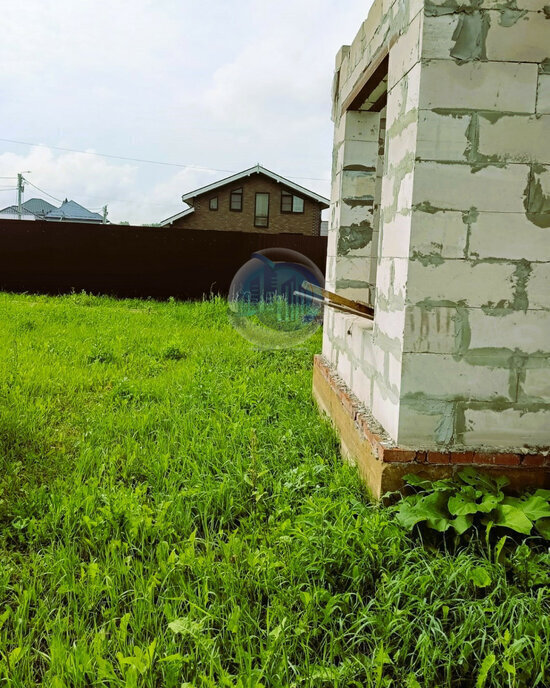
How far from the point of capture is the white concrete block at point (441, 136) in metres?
2.69

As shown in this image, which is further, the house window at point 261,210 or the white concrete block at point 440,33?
the house window at point 261,210

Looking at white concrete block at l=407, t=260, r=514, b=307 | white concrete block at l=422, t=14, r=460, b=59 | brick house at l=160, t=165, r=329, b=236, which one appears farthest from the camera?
brick house at l=160, t=165, r=329, b=236

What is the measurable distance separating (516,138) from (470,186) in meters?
0.29

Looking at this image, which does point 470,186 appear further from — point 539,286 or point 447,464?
point 447,464

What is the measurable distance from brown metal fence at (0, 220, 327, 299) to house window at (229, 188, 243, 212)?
15768 mm

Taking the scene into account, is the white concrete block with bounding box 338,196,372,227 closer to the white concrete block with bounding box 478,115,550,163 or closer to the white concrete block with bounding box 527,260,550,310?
the white concrete block with bounding box 478,115,550,163

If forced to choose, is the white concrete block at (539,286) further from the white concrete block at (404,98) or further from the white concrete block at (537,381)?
the white concrete block at (404,98)

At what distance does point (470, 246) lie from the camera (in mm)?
2732

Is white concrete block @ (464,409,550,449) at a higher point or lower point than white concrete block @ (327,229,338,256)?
lower

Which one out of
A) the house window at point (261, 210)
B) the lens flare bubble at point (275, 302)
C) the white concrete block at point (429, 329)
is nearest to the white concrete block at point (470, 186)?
the white concrete block at point (429, 329)

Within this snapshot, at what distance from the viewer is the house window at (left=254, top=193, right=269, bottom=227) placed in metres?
29.1

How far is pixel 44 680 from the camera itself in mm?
1950

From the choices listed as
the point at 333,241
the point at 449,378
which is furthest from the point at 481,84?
the point at 333,241

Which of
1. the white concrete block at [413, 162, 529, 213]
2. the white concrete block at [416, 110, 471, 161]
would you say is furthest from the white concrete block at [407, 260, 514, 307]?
the white concrete block at [416, 110, 471, 161]
